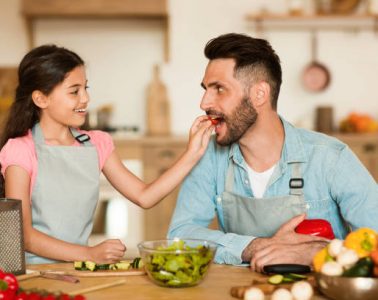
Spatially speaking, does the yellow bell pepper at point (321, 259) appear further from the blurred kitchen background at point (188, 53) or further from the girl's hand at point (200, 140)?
the blurred kitchen background at point (188, 53)

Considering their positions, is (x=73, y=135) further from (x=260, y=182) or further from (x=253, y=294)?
(x=253, y=294)

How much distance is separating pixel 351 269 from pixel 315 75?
4254 millimetres

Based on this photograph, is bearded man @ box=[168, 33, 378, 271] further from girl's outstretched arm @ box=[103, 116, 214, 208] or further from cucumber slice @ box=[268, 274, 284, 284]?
cucumber slice @ box=[268, 274, 284, 284]

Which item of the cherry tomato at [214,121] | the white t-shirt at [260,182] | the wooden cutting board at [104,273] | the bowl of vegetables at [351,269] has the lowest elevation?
the wooden cutting board at [104,273]

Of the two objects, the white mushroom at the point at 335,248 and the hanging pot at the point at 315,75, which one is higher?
the hanging pot at the point at 315,75

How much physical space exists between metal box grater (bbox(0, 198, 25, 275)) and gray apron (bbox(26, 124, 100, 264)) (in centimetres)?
46

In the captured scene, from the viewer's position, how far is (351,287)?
4.77 feet

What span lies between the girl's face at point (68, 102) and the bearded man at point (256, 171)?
0.43 metres

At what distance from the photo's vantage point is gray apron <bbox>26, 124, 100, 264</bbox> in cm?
223

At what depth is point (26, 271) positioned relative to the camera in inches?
72.2

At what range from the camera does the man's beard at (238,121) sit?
2.40 meters

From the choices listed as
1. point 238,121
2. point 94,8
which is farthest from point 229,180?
point 94,8

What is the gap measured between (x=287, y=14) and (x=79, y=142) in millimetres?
3429

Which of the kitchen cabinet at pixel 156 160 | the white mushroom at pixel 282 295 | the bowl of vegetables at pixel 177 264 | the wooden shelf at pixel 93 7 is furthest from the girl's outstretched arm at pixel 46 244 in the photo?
the wooden shelf at pixel 93 7
